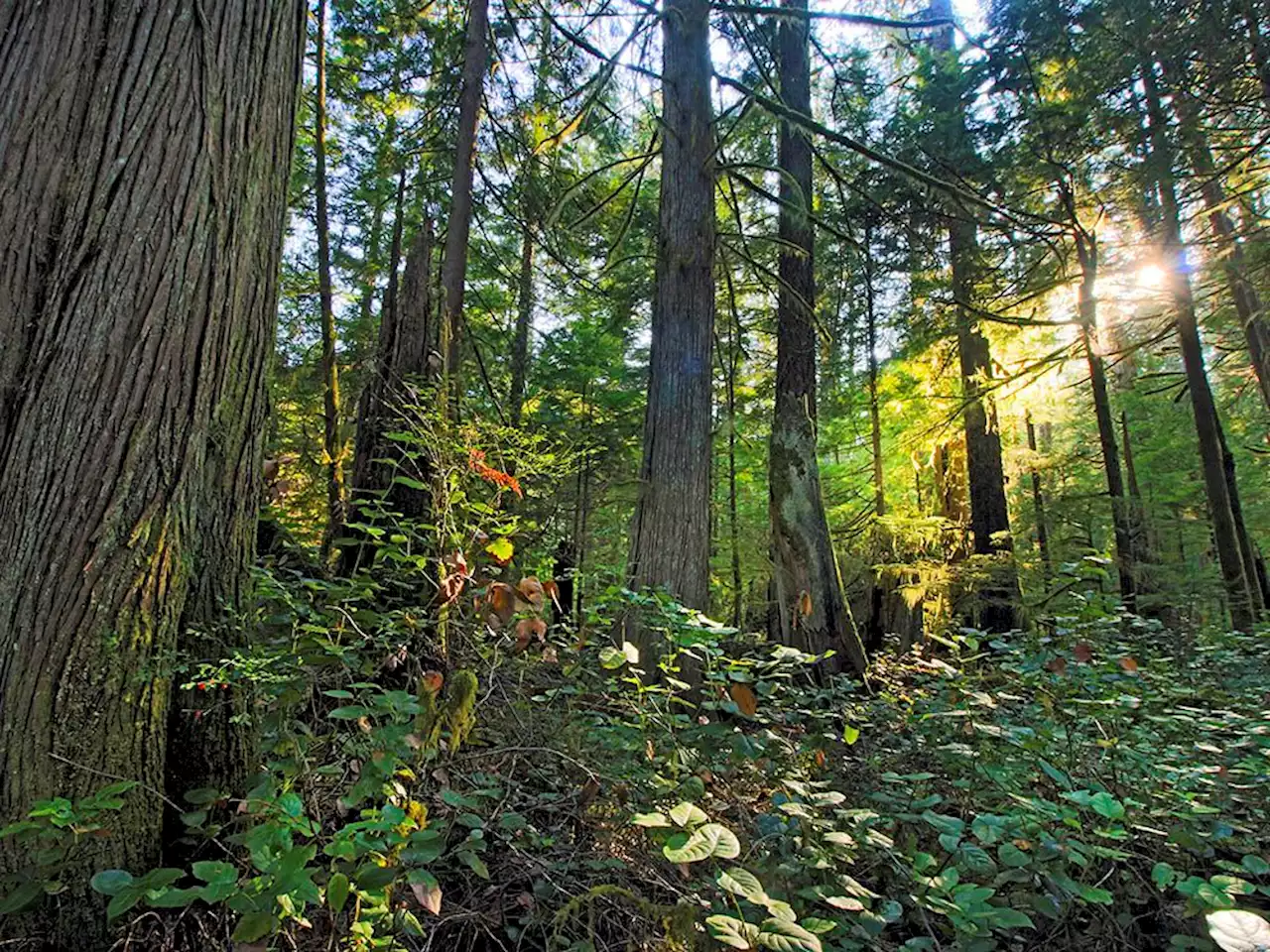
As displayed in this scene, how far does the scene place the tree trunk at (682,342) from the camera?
15.7 feet

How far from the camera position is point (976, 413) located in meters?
9.02

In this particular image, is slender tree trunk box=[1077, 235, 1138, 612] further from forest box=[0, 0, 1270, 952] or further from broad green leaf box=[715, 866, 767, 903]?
broad green leaf box=[715, 866, 767, 903]

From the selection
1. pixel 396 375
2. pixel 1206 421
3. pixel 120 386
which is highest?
pixel 1206 421

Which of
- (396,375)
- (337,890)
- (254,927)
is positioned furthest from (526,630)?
(396,375)

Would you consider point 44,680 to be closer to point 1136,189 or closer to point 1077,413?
point 1136,189

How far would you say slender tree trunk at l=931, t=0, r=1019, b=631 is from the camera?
8078mm

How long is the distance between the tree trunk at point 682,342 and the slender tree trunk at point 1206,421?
5.82 meters

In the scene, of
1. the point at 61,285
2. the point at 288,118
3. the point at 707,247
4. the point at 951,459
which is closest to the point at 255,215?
the point at 288,118

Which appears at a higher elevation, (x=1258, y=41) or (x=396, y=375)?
(x=1258, y=41)

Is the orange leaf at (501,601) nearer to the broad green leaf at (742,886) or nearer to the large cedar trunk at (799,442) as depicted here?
the broad green leaf at (742,886)

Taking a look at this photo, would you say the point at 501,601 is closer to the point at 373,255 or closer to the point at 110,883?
the point at 110,883

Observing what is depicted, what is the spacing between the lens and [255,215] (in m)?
2.40

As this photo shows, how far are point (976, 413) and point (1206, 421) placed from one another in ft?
10.4

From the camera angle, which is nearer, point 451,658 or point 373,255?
point 451,658
